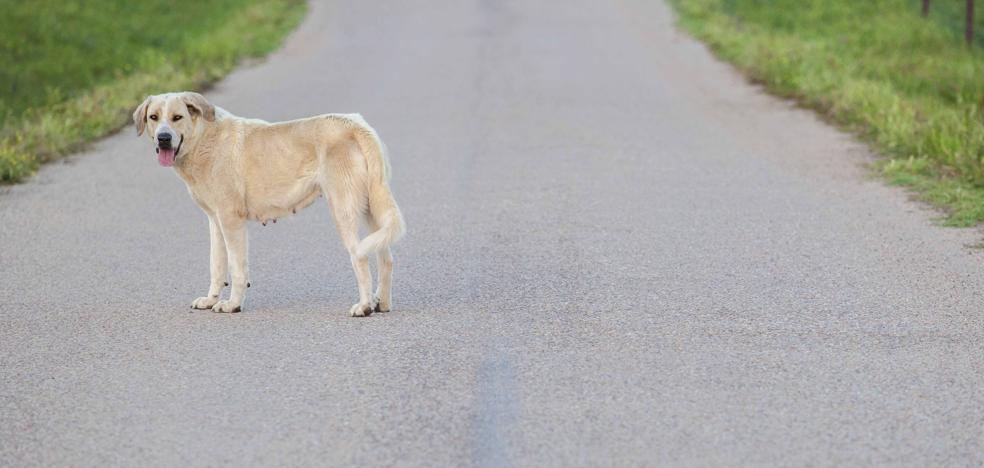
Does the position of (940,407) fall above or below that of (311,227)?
above

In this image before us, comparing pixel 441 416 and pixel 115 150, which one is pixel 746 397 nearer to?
pixel 441 416

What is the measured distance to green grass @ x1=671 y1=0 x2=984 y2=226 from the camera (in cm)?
1185

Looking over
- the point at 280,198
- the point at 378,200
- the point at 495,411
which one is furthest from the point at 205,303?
the point at 495,411

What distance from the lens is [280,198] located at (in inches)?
308

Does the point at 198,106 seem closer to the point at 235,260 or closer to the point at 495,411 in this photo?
the point at 235,260

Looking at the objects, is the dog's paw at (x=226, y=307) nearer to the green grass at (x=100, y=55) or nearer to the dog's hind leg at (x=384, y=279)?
the dog's hind leg at (x=384, y=279)

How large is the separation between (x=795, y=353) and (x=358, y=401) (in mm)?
1983

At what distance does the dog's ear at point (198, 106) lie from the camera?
7691mm

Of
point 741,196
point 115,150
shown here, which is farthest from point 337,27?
point 741,196

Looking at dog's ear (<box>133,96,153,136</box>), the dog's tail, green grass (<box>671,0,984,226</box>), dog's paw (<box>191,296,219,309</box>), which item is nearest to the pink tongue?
dog's ear (<box>133,96,153,136</box>)

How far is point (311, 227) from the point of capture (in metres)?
10.5

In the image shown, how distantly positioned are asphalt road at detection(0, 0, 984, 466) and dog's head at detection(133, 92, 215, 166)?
0.86 meters

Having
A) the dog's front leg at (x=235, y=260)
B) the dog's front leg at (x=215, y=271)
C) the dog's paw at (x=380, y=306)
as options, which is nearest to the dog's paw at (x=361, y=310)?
the dog's paw at (x=380, y=306)

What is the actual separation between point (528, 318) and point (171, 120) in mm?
2039
